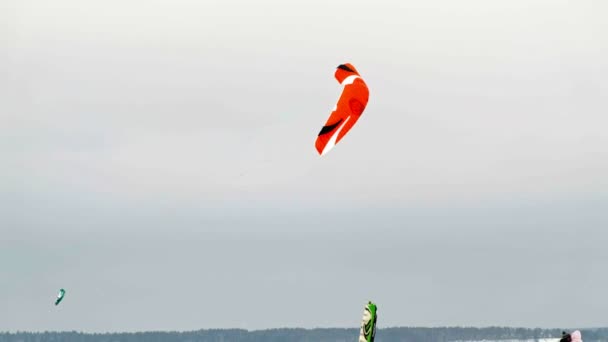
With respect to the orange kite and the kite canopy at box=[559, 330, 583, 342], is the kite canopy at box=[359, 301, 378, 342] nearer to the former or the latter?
the kite canopy at box=[559, 330, 583, 342]

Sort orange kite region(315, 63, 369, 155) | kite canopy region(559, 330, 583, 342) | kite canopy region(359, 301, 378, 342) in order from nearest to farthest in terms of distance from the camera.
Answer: kite canopy region(559, 330, 583, 342) → kite canopy region(359, 301, 378, 342) → orange kite region(315, 63, 369, 155)

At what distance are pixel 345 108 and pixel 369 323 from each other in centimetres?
2640

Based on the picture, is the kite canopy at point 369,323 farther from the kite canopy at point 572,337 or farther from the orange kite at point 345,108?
the orange kite at point 345,108

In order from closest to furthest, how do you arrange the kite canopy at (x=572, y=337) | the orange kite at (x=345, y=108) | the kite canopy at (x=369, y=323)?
the kite canopy at (x=572, y=337)
the kite canopy at (x=369, y=323)
the orange kite at (x=345, y=108)

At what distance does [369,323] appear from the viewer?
103 ft

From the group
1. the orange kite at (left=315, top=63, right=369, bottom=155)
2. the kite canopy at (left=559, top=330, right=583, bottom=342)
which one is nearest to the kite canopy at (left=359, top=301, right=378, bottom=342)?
the kite canopy at (left=559, top=330, right=583, bottom=342)

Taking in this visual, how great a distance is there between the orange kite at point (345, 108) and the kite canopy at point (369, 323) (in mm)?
22506

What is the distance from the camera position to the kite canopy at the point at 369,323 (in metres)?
31.0

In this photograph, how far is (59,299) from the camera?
307ft

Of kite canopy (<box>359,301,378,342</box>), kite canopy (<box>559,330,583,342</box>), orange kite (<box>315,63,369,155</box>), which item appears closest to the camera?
kite canopy (<box>559,330,583,342</box>)

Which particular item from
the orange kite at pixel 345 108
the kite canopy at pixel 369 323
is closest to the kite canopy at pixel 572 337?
the kite canopy at pixel 369 323

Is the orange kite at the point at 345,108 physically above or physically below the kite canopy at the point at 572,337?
above

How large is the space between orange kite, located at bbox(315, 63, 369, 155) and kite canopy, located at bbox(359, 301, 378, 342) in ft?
73.8

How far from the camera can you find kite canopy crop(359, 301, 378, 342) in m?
31.0
